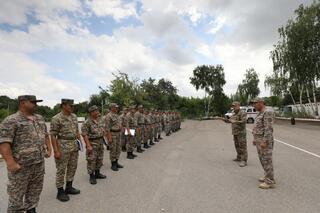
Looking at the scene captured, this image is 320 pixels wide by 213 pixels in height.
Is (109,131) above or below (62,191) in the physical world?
above

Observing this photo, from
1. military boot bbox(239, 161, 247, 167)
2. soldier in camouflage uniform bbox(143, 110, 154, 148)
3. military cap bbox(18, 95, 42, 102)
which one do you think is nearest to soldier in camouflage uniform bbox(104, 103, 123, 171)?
military boot bbox(239, 161, 247, 167)

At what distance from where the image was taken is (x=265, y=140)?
654 centimetres

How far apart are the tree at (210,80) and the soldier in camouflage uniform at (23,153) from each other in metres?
66.4

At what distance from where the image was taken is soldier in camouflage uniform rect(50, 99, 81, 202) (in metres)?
5.98

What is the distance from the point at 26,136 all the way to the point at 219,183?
418cm

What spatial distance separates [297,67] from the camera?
1345 inches

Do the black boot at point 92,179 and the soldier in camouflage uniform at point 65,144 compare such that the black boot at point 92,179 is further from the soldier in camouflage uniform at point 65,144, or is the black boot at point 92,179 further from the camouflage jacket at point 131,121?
the camouflage jacket at point 131,121

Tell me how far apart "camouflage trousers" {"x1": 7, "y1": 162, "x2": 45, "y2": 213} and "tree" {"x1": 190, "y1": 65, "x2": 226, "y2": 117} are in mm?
66374

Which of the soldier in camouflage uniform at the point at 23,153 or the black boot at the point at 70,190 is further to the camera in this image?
the black boot at the point at 70,190

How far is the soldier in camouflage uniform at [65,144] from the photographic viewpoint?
598 centimetres

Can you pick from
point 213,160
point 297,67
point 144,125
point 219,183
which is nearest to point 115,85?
point 297,67

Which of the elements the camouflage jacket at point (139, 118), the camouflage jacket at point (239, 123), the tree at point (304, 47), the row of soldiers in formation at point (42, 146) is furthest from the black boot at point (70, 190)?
the tree at point (304, 47)

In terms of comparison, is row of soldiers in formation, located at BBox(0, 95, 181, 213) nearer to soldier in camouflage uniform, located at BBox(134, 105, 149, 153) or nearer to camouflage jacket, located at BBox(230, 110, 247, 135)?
soldier in camouflage uniform, located at BBox(134, 105, 149, 153)

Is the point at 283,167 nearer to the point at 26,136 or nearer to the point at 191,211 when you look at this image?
the point at 191,211
